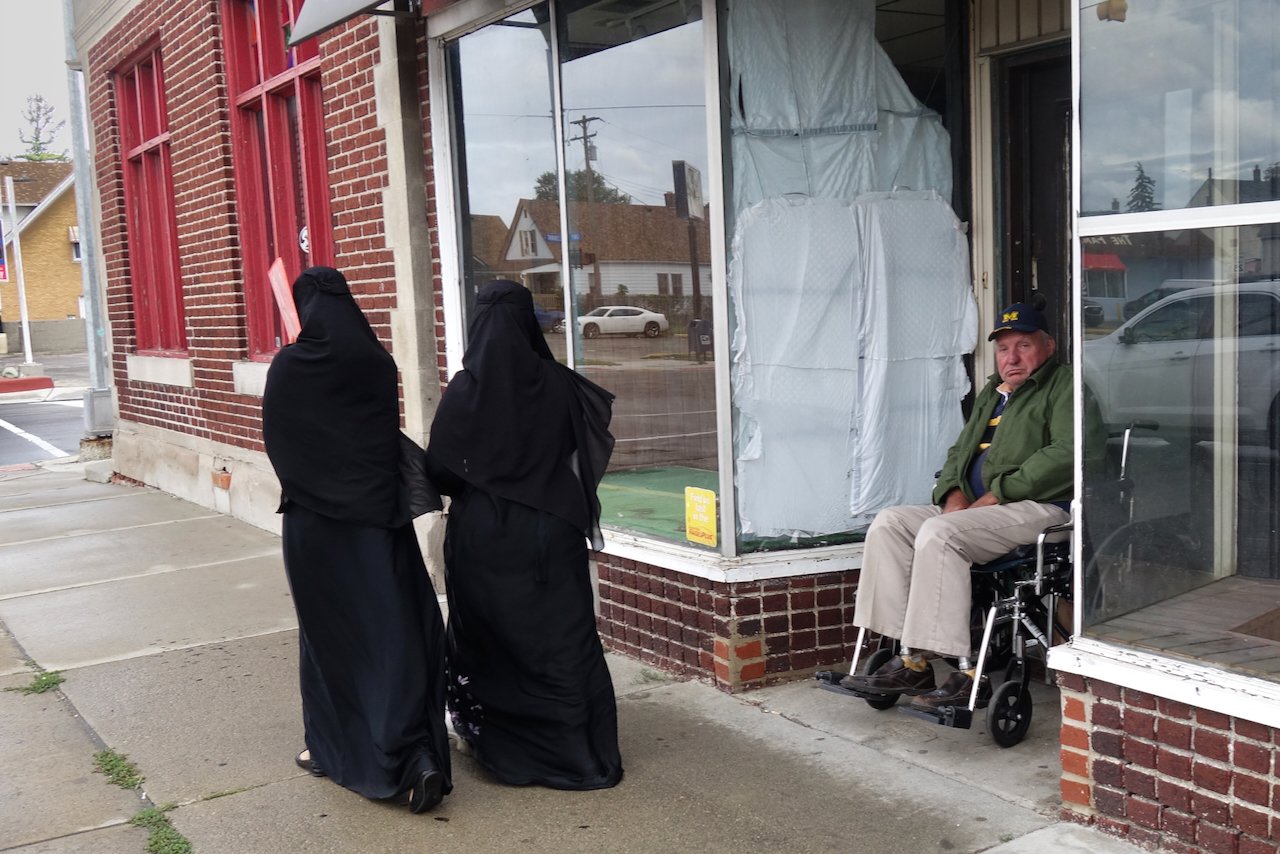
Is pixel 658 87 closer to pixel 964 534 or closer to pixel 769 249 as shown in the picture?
pixel 769 249

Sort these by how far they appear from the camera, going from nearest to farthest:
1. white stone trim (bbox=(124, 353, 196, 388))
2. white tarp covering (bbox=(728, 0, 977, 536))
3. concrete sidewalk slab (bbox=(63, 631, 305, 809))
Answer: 1. concrete sidewalk slab (bbox=(63, 631, 305, 809))
2. white tarp covering (bbox=(728, 0, 977, 536))
3. white stone trim (bbox=(124, 353, 196, 388))

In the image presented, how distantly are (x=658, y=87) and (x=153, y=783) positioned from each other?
11.8 ft

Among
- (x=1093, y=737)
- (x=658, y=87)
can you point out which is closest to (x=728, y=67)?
(x=658, y=87)

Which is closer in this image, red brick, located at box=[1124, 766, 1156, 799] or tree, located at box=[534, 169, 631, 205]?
red brick, located at box=[1124, 766, 1156, 799]

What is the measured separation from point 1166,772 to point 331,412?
114 inches

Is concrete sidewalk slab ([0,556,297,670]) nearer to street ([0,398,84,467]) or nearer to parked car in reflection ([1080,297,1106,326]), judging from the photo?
parked car in reflection ([1080,297,1106,326])

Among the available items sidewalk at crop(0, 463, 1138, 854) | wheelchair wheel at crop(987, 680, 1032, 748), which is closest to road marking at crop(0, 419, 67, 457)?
sidewalk at crop(0, 463, 1138, 854)

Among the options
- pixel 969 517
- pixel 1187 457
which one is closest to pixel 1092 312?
pixel 1187 457

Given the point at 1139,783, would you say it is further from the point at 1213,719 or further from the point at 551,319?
the point at 551,319

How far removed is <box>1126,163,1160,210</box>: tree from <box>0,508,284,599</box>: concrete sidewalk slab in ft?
20.2

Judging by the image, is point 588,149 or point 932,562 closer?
point 932,562

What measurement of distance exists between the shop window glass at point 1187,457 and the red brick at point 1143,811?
0.46 meters

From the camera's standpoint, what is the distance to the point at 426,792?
14.5 feet

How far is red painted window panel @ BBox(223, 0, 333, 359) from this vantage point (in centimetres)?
893
